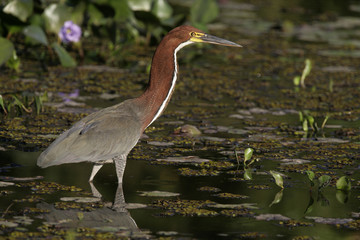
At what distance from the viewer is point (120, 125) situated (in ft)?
17.8

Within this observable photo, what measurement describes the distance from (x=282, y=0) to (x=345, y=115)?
427 inches

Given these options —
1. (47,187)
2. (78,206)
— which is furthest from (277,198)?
(47,187)

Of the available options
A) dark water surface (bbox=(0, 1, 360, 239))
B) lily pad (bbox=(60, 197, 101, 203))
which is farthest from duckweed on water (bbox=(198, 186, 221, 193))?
lily pad (bbox=(60, 197, 101, 203))

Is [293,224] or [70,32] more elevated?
[70,32]

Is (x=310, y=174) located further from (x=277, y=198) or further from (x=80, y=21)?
(x=80, y=21)

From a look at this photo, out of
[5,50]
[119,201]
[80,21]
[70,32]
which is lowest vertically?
[119,201]

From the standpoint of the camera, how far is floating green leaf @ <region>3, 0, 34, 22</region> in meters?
9.36

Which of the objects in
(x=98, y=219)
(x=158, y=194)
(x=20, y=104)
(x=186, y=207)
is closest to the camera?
(x=98, y=219)

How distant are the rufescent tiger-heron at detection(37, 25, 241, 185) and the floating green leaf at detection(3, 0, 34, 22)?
4157mm

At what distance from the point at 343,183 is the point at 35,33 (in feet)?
16.6

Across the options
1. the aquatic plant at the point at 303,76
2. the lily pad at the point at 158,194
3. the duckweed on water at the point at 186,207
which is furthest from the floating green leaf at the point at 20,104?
the aquatic plant at the point at 303,76

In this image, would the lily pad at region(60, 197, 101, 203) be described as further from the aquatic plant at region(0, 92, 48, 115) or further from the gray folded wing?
the aquatic plant at region(0, 92, 48, 115)

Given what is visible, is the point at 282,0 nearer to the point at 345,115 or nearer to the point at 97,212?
the point at 345,115

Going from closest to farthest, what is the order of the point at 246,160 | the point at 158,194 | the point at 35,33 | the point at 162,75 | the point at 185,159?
the point at 158,194, the point at 162,75, the point at 246,160, the point at 185,159, the point at 35,33
